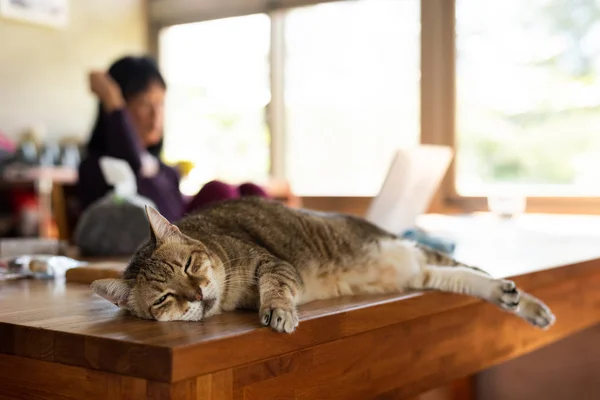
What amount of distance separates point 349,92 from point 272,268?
3.32 meters

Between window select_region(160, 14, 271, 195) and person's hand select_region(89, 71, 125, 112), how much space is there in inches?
81.3

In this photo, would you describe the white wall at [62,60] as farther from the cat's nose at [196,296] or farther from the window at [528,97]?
the cat's nose at [196,296]

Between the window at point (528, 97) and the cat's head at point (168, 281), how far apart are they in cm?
287

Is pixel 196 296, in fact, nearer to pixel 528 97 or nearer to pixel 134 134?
pixel 134 134

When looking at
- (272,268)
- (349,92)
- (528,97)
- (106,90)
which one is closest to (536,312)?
(272,268)

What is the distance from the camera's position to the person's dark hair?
8.55 ft

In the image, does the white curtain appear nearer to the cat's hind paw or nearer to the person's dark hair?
the person's dark hair

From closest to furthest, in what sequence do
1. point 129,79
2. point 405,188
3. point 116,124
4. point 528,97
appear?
point 405,188
point 116,124
point 129,79
point 528,97

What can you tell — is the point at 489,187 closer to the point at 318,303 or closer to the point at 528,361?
the point at 528,361

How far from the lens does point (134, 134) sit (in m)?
2.47

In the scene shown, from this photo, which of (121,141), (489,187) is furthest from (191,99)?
(121,141)

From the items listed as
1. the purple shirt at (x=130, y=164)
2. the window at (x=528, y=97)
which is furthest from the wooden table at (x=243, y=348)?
the window at (x=528, y=97)

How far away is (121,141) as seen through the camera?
2439mm

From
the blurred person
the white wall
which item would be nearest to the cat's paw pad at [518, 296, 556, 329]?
the blurred person
